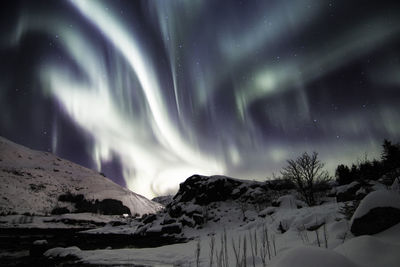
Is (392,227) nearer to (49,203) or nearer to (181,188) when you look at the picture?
(181,188)

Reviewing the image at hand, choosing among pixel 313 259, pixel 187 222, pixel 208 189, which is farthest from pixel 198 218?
pixel 313 259

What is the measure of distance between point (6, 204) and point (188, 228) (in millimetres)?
185445

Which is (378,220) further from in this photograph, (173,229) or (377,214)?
(173,229)

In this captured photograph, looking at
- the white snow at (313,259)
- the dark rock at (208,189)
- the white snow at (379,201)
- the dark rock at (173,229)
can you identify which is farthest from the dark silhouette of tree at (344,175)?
the white snow at (313,259)

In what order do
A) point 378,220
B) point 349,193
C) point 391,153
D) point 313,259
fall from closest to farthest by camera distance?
1. point 313,259
2. point 378,220
3. point 349,193
4. point 391,153

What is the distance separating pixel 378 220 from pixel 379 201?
60 centimetres

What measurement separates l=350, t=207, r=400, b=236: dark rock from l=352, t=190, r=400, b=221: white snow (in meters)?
0.10

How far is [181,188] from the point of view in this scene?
55.2 metres

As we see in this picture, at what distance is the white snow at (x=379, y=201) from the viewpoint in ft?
19.9

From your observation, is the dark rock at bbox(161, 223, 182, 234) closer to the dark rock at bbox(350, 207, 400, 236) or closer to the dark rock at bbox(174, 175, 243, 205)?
the dark rock at bbox(174, 175, 243, 205)

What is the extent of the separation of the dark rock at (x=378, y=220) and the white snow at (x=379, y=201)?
0.33ft

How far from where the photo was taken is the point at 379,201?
629cm

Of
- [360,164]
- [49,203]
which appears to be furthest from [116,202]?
[360,164]

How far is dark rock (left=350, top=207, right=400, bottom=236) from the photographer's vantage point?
19.5 feet
